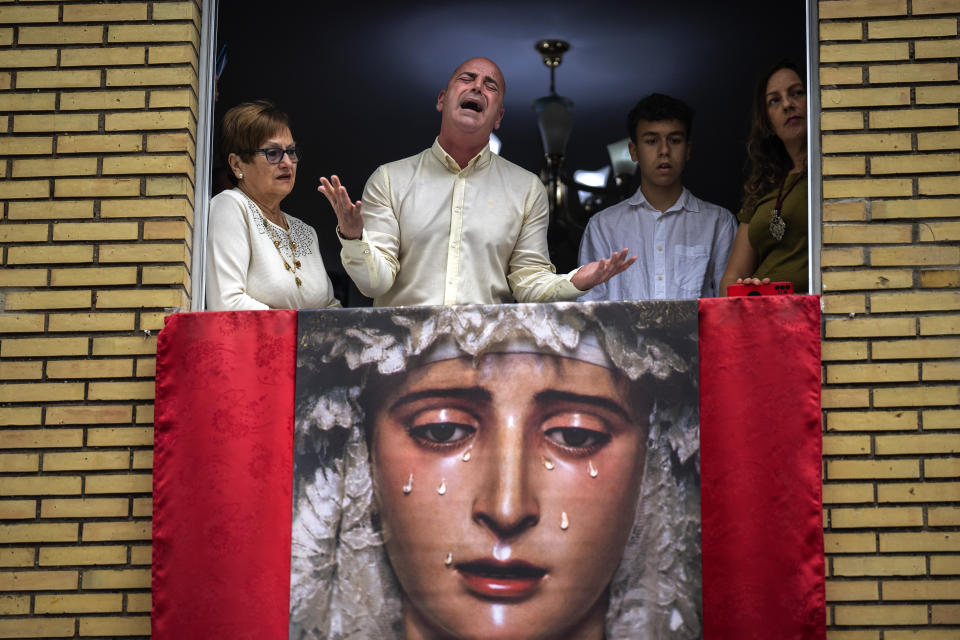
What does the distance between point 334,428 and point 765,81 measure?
2488 mm

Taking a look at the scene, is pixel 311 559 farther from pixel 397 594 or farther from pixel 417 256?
pixel 417 256

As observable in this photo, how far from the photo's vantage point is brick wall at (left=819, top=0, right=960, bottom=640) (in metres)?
4.38

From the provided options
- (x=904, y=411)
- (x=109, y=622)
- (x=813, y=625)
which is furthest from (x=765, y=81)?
(x=109, y=622)

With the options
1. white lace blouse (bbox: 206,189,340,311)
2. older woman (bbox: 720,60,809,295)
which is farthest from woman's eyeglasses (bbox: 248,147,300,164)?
older woman (bbox: 720,60,809,295)

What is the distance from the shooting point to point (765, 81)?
5355 millimetres

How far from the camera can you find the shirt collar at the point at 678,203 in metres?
5.85

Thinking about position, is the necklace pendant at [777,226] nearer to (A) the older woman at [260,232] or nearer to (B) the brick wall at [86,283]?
(A) the older woman at [260,232]

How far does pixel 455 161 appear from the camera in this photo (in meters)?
5.33

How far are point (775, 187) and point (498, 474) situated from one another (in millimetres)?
1850

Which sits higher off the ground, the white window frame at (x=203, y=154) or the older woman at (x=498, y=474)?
the white window frame at (x=203, y=154)

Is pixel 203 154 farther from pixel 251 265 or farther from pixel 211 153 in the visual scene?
pixel 251 265

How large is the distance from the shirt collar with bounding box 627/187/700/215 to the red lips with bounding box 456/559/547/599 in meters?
2.17

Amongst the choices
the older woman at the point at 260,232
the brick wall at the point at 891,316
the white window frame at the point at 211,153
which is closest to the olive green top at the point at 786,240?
the white window frame at the point at 211,153

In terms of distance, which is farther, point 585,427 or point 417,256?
point 417,256
